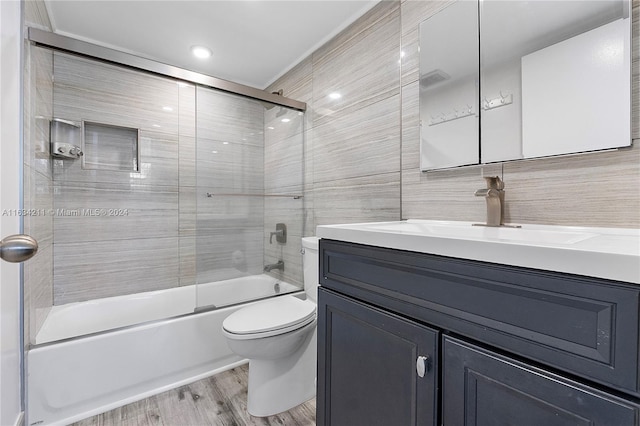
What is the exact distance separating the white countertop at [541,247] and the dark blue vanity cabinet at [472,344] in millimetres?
18

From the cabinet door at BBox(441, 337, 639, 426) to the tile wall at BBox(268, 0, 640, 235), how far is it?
64 centimetres

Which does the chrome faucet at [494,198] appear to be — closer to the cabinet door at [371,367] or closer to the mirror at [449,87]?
the mirror at [449,87]

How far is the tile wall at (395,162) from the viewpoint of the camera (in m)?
0.93

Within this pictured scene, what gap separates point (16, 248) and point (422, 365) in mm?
835

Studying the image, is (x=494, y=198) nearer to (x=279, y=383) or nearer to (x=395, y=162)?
(x=395, y=162)

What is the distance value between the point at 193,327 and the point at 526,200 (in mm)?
1793

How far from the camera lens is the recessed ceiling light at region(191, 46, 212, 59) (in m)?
2.12

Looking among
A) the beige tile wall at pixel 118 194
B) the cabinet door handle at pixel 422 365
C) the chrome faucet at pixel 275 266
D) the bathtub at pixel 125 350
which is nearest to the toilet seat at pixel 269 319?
the bathtub at pixel 125 350

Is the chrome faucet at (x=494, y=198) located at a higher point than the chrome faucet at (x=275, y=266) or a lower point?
higher

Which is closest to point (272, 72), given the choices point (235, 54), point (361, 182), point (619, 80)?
point (235, 54)

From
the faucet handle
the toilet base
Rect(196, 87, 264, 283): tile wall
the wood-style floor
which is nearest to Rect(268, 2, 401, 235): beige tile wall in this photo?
Rect(196, 87, 264, 283): tile wall

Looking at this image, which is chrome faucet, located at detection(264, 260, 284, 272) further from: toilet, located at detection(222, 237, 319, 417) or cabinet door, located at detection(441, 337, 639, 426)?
cabinet door, located at detection(441, 337, 639, 426)

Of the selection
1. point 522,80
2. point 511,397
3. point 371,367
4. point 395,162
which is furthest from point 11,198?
point 522,80

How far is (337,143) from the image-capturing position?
1.93m
